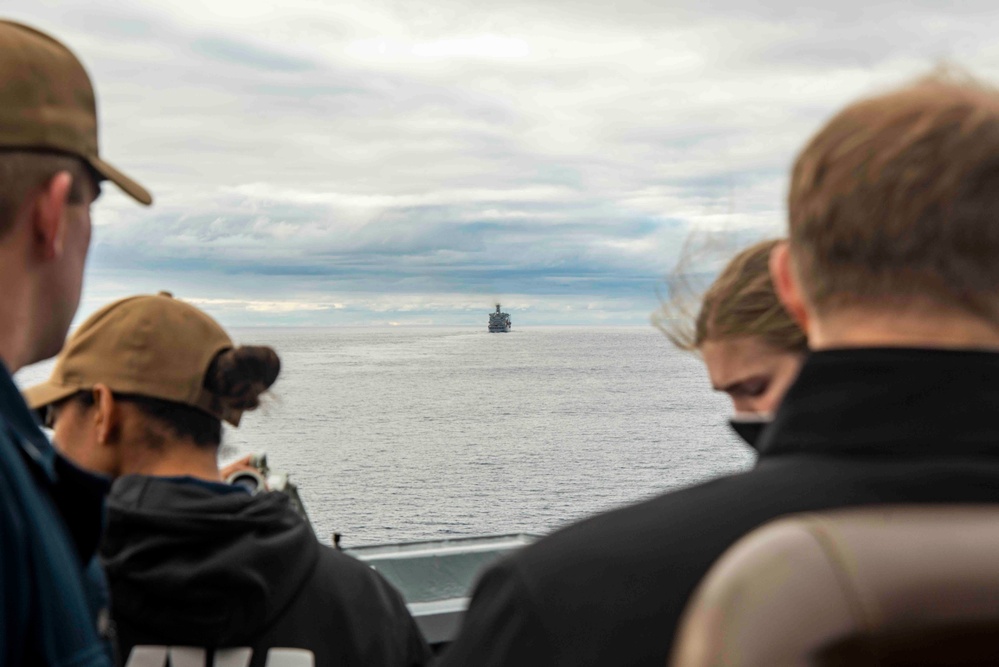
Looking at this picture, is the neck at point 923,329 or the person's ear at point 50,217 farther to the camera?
the person's ear at point 50,217

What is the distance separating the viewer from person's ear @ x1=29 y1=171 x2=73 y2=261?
74.9 inches

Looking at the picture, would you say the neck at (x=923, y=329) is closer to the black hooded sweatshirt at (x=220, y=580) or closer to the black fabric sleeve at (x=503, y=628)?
the black fabric sleeve at (x=503, y=628)

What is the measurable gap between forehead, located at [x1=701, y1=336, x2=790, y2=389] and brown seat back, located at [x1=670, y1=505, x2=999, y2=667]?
2.35 metres

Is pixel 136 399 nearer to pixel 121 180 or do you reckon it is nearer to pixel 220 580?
pixel 220 580

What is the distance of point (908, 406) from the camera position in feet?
4.50

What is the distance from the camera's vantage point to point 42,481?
1876mm

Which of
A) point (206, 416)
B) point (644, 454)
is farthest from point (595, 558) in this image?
point (644, 454)

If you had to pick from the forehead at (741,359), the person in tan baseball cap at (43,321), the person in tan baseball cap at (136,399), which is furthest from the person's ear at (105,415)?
the forehead at (741,359)

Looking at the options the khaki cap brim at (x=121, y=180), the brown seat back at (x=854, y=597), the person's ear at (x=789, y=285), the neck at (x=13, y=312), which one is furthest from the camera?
the khaki cap brim at (x=121, y=180)

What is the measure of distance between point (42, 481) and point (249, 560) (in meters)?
1.35

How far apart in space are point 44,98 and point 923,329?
1.75 meters

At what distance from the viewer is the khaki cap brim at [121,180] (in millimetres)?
2100

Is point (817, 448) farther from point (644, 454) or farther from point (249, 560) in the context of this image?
point (644, 454)

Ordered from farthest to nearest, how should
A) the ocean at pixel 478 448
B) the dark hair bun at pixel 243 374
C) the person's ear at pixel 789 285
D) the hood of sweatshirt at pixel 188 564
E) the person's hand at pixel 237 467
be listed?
the ocean at pixel 478 448 < the person's hand at pixel 237 467 < the dark hair bun at pixel 243 374 < the hood of sweatshirt at pixel 188 564 < the person's ear at pixel 789 285
